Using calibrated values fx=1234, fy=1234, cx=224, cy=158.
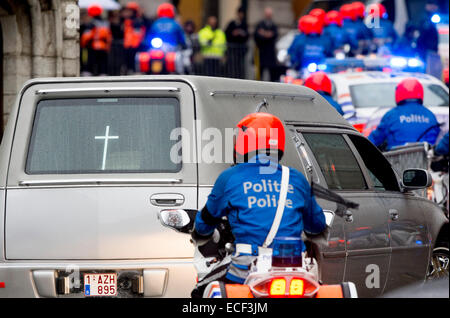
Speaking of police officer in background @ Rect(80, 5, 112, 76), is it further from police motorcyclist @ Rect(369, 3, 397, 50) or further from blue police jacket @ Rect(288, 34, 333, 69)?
police motorcyclist @ Rect(369, 3, 397, 50)

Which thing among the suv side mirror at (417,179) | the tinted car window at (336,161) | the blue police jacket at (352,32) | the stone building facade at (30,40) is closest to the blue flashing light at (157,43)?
the blue police jacket at (352,32)

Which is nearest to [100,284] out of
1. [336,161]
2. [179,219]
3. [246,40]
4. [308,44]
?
[179,219]

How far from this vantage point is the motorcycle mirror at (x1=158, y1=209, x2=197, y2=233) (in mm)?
6512

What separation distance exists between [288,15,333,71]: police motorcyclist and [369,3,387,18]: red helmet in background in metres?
2.91

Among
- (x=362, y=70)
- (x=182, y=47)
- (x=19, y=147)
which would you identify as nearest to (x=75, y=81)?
(x=19, y=147)

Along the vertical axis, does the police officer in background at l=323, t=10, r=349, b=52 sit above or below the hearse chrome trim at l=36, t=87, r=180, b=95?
above

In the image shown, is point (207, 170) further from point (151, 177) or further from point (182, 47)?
point (182, 47)

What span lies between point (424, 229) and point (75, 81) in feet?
10.4

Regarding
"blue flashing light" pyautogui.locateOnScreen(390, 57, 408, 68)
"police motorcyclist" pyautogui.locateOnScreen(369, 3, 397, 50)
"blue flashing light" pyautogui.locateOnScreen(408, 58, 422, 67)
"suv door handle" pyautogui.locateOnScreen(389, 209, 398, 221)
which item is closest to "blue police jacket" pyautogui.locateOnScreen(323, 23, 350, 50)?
"police motorcyclist" pyautogui.locateOnScreen(369, 3, 397, 50)

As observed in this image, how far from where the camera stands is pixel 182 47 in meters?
25.4

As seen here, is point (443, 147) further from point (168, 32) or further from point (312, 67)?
point (168, 32)

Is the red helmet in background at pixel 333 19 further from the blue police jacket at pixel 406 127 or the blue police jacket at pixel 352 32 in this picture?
the blue police jacket at pixel 406 127

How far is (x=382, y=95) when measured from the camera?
60.4 feet

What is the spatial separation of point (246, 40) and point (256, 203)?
2368 cm
